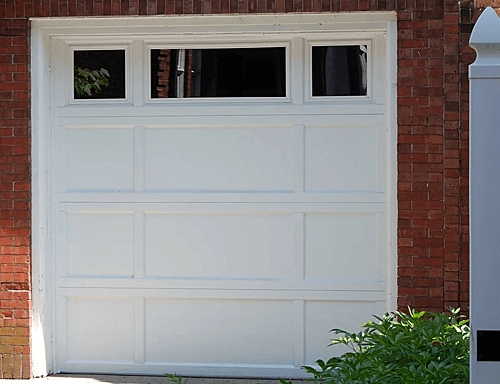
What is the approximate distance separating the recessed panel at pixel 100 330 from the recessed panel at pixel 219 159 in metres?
0.92

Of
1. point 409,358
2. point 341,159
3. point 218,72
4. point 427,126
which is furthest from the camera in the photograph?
point 218,72

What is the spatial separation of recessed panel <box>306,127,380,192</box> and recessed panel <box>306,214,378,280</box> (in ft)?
0.74

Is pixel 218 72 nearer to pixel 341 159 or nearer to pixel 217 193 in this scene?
pixel 217 193

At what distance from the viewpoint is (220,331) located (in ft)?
18.1

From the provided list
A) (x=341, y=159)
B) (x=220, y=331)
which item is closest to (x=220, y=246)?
(x=220, y=331)

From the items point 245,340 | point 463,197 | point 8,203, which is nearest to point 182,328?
point 245,340

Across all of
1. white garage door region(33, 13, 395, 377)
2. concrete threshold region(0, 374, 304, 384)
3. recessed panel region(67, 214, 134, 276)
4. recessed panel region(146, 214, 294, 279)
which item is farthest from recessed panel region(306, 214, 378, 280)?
recessed panel region(67, 214, 134, 276)

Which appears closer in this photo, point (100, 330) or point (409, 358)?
point (409, 358)

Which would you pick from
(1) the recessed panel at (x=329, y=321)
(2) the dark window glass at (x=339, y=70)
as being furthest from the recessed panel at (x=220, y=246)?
(2) the dark window glass at (x=339, y=70)

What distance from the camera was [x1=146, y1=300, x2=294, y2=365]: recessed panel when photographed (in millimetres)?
5488

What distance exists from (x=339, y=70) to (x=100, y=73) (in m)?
1.71

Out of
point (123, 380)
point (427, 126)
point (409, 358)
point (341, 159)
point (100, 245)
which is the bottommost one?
point (123, 380)

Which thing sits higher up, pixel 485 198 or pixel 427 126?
pixel 427 126

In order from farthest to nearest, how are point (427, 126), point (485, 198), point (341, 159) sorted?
point (341, 159) < point (427, 126) < point (485, 198)
